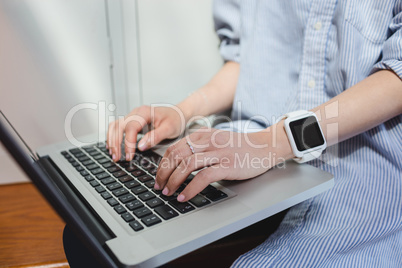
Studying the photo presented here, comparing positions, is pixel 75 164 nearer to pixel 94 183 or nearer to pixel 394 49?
pixel 94 183

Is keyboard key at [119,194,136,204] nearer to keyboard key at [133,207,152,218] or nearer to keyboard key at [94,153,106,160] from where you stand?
keyboard key at [133,207,152,218]

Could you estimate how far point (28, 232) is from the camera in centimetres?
65

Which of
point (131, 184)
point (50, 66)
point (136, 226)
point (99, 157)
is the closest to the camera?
point (136, 226)

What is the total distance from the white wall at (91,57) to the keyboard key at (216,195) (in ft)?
1.45

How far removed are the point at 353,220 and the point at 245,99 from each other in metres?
0.32

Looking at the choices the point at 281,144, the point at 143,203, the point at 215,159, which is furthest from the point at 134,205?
the point at 281,144

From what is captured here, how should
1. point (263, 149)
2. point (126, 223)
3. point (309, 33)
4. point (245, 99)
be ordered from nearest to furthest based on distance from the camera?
point (126, 223)
point (263, 149)
point (309, 33)
point (245, 99)

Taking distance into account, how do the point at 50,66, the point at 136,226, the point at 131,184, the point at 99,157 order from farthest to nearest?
the point at 50,66 → the point at 99,157 → the point at 131,184 → the point at 136,226

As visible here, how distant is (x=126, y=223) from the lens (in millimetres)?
393

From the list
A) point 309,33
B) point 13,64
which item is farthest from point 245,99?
point 13,64

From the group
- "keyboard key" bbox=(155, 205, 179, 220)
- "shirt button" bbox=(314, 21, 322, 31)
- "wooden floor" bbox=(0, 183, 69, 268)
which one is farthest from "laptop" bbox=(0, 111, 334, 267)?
"shirt button" bbox=(314, 21, 322, 31)

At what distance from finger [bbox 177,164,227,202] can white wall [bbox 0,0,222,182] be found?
1.42 feet

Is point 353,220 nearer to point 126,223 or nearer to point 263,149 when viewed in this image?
point 263,149

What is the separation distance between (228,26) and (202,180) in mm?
456
